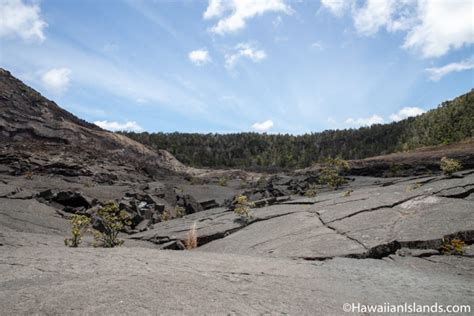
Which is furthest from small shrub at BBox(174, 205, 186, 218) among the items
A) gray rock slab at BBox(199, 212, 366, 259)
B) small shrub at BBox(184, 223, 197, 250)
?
gray rock slab at BBox(199, 212, 366, 259)

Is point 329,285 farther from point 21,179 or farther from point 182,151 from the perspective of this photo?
point 182,151

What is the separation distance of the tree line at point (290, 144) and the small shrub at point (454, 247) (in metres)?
51.7

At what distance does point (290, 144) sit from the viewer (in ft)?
267

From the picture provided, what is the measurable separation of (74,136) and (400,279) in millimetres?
35553

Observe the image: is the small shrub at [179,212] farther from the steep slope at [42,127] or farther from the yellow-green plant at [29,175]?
the steep slope at [42,127]

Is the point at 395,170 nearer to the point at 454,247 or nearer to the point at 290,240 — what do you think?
the point at 290,240

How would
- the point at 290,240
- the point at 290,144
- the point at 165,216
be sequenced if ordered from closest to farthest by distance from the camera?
the point at 290,240 < the point at 165,216 < the point at 290,144

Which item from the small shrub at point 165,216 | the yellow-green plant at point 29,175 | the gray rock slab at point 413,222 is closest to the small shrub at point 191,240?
the gray rock slab at point 413,222

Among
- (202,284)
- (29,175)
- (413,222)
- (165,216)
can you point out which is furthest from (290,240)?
(29,175)

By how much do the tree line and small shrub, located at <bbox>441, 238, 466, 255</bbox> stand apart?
51712 millimetres

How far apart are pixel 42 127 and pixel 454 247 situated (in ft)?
114

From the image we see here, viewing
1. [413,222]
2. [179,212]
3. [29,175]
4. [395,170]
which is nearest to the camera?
[413,222]

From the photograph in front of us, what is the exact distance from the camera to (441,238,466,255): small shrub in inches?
286

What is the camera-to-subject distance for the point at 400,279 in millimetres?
6176
